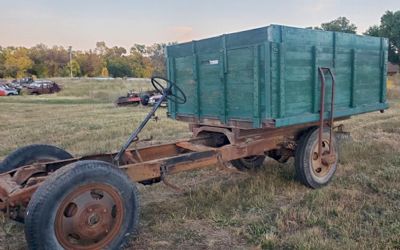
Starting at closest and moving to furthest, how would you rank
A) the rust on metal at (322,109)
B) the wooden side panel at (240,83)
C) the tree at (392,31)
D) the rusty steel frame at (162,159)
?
1. the rusty steel frame at (162,159)
2. the wooden side panel at (240,83)
3. the rust on metal at (322,109)
4. the tree at (392,31)

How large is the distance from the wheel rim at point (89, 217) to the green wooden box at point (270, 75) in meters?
2.02

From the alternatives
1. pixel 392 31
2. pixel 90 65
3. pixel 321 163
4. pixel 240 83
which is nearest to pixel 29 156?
pixel 240 83

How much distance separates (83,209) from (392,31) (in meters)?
49.8

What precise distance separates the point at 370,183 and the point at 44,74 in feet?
258

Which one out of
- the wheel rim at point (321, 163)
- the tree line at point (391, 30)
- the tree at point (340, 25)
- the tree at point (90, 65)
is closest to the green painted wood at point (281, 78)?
the wheel rim at point (321, 163)

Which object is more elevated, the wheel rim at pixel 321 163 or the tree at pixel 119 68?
the tree at pixel 119 68

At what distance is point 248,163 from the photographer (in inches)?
243

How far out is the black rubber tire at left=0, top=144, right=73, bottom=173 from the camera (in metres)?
4.04

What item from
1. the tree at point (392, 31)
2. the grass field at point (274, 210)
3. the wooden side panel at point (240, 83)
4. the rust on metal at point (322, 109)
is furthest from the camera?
the tree at point (392, 31)

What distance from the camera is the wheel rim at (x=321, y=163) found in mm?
5246

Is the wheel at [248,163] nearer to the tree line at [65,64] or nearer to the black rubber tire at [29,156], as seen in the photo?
the black rubber tire at [29,156]

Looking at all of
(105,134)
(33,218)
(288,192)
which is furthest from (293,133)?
(105,134)

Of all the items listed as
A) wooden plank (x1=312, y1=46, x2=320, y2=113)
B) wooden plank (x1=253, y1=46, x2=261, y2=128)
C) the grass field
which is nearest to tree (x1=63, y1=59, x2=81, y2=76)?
the grass field

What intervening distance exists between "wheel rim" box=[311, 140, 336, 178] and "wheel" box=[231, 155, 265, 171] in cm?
107
